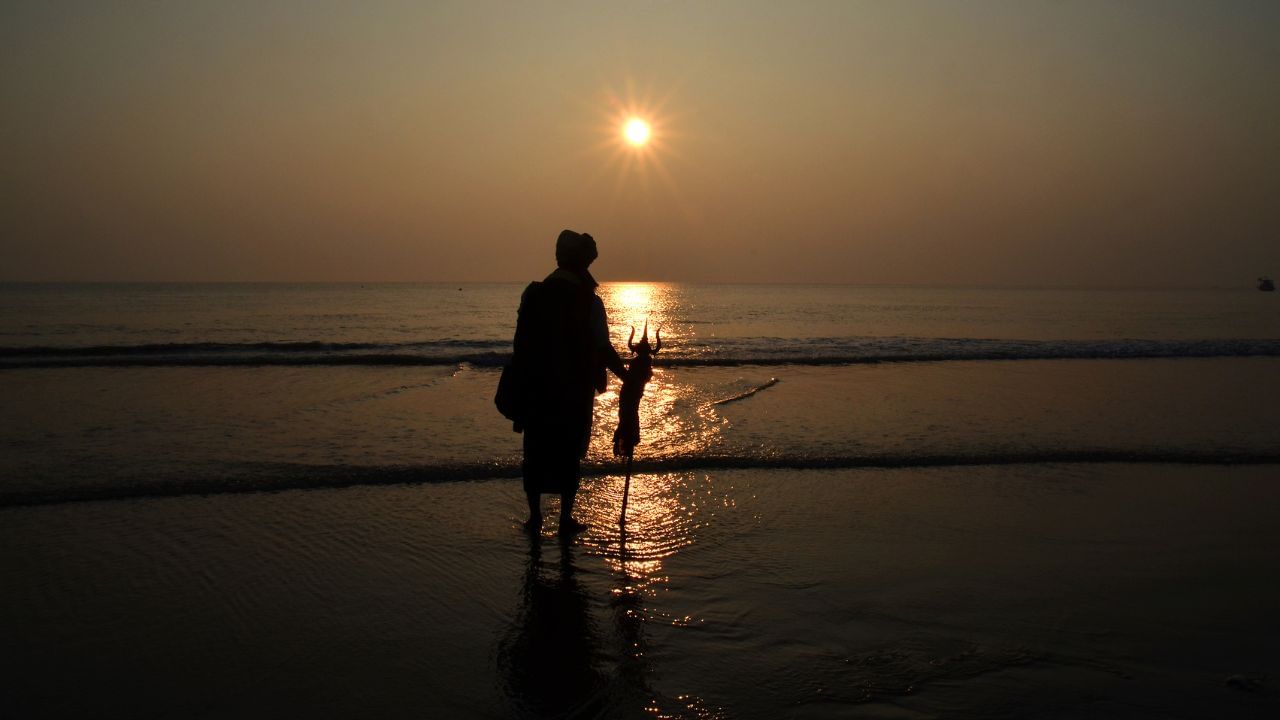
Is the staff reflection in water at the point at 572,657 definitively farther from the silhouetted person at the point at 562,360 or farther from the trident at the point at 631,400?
the trident at the point at 631,400

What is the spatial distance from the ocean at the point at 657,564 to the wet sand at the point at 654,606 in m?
0.02

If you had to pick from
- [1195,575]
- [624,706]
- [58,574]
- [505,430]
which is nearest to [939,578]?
[1195,575]

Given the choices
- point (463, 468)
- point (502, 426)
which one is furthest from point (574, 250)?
point (502, 426)

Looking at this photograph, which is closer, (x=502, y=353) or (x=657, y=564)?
(x=657, y=564)

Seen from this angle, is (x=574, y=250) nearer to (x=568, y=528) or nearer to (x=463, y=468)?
(x=568, y=528)

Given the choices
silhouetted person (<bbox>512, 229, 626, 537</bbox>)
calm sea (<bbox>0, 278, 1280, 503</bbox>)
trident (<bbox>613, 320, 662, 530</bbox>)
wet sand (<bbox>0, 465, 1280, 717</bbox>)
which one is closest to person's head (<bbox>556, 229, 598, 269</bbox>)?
silhouetted person (<bbox>512, 229, 626, 537</bbox>)

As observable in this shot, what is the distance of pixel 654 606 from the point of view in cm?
405

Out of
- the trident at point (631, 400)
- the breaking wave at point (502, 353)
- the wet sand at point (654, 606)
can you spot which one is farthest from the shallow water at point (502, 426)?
the breaking wave at point (502, 353)

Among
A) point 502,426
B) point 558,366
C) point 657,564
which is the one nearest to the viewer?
point 657,564

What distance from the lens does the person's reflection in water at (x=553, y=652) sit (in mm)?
3025

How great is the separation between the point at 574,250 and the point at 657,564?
195cm

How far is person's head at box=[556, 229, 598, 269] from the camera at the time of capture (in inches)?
197

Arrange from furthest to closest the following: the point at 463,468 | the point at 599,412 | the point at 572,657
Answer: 1. the point at 599,412
2. the point at 463,468
3. the point at 572,657

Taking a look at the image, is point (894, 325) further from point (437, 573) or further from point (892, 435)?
point (437, 573)
